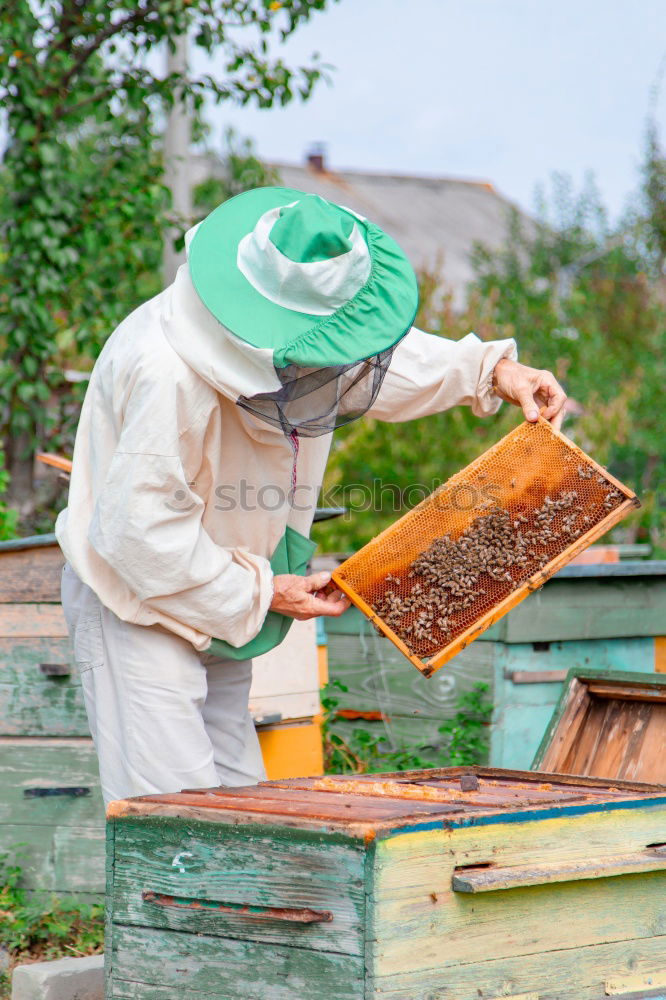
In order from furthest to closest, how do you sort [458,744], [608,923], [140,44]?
[140,44]
[458,744]
[608,923]

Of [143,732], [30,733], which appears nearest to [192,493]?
[143,732]

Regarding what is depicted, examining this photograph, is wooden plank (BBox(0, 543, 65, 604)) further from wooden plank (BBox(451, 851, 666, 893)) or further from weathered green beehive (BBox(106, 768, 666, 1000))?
wooden plank (BBox(451, 851, 666, 893))

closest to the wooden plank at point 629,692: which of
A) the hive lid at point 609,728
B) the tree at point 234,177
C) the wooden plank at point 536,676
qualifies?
the hive lid at point 609,728

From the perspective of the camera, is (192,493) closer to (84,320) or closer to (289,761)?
(289,761)

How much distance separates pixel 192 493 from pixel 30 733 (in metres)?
1.50

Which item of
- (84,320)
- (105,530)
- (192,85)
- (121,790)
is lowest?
(121,790)

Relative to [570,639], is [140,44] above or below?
above

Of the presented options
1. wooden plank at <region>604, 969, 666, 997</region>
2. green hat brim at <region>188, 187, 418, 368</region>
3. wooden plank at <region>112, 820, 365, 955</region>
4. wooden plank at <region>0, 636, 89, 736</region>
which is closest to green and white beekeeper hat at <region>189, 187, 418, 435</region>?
green hat brim at <region>188, 187, 418, 368</region>

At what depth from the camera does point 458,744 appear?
403cm

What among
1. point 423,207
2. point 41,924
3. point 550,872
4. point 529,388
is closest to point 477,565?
point 529,388

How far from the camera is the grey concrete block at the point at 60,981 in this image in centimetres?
300

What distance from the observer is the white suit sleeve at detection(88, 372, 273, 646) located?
242cm

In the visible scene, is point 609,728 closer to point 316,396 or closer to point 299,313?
point 316,396

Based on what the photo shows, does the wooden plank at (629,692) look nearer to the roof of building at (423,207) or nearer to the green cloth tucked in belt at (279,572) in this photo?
the green cloth tucked in belt at (279,572)
